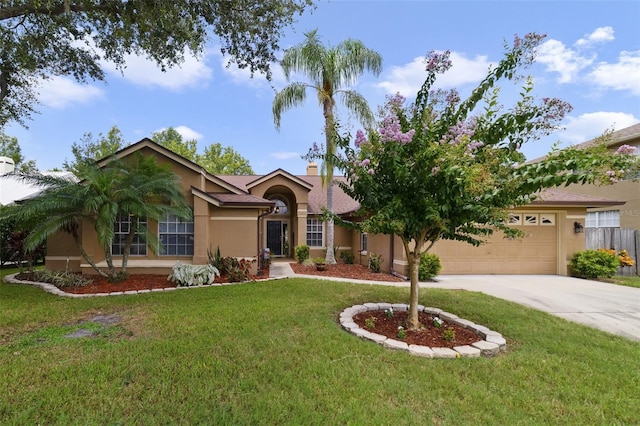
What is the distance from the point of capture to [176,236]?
1105 cm

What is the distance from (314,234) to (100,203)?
9907mm

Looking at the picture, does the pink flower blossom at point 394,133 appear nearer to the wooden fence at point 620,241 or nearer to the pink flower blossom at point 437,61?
the pink flower blossom at point 437,61

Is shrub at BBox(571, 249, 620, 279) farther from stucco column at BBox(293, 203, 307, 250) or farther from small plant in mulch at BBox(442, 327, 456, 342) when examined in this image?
stucco column at BBox(293, 203, 307, 250)

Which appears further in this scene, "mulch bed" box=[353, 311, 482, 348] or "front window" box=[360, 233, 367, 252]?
"front window" box=[360, 233, 367, 252]

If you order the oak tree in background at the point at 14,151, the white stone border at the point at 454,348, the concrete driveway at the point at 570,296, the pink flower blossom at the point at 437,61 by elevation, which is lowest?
the concrete driveway at the point at 570,296

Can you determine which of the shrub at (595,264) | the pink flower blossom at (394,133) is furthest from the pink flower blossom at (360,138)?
the shrub at (595,264)

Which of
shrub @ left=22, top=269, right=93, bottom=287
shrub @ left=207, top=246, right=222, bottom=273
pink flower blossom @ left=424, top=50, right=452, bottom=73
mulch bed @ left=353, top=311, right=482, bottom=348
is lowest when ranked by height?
mulch bed @ left=353, top=311, right=482, bottom=348

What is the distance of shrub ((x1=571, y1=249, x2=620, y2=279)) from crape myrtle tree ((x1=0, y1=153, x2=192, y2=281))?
13.7m

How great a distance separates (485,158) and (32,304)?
9.53 meters

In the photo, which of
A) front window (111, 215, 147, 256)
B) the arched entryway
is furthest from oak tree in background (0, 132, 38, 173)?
front window (111, 215, 147, 256)

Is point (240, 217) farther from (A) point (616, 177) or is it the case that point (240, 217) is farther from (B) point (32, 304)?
(A) point (616, 177)

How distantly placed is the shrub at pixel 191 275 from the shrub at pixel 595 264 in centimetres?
1287

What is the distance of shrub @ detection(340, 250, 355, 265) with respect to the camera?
604 inches

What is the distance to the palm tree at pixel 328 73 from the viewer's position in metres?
12.2
